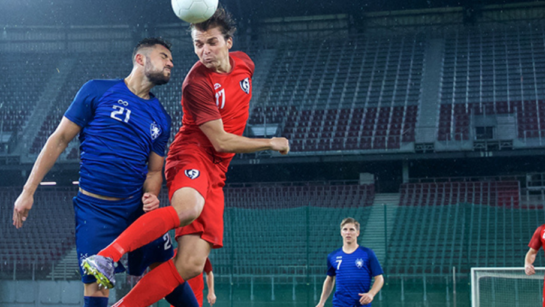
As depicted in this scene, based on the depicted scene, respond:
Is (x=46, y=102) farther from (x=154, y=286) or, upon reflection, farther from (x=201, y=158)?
(x=154, y=286)

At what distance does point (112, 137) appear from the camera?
12.8 ft

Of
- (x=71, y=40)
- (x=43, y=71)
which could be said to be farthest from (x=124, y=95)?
(x=71, y=40)

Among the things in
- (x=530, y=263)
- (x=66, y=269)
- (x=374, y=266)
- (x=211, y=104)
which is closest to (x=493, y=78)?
(x=530, y=263)

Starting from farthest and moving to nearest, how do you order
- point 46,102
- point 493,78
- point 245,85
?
point 46,102
point 493,78
point 245,85

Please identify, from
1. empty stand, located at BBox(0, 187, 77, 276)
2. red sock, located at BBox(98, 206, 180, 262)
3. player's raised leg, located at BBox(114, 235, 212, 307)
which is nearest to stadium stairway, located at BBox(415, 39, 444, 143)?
empty stand, located at BBox(0, 187, 77, 276)

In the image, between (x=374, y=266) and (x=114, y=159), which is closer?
(x=114, y=159)

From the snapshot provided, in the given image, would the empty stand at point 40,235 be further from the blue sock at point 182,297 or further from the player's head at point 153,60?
the player's head at point 153,60

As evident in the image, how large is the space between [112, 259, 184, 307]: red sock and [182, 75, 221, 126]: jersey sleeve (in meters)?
1.05

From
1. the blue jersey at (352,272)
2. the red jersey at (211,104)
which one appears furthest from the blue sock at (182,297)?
the blue jersey at (352,272)

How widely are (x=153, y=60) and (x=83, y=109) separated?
60 cm

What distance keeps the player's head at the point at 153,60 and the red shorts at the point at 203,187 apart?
2.00 feet

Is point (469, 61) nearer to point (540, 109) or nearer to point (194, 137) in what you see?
point (540, 109)

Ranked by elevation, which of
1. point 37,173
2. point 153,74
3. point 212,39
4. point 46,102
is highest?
point 46,102

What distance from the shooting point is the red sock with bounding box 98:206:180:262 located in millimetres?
3424
